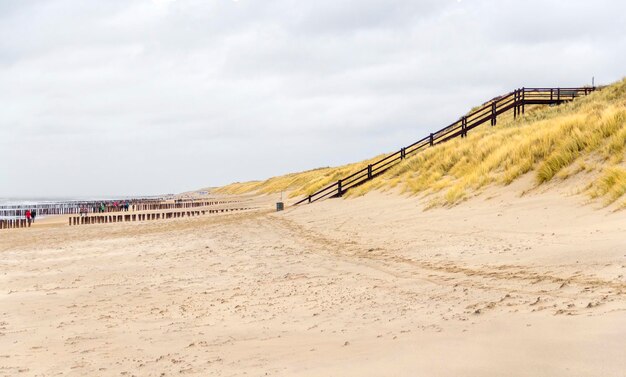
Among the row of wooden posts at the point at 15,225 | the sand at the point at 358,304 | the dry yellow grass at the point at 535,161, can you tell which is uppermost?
the dry yellow grass at the point at 535,161

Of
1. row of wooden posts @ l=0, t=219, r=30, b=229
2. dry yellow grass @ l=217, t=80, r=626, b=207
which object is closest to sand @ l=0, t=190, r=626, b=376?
dry yellow grass @ l=217, t=80, r=626, b=207

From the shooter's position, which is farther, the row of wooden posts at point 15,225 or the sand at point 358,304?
the row of wooden posts at point 15,225

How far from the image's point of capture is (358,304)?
7758mm

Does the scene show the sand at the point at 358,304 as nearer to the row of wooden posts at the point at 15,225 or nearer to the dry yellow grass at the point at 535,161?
the dry yellow grass at the point at 535,161

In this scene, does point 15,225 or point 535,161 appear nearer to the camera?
point 535,161

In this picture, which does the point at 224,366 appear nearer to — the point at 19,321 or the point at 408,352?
the point at 408,352

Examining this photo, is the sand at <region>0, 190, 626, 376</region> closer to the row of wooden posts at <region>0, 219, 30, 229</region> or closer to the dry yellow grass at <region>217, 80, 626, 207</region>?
the dry yellow grass at <region>217, 80, 626, 207</region>

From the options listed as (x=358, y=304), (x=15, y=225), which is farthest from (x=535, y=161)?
(x=15, y=225)

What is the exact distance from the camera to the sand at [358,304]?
16.1 ft

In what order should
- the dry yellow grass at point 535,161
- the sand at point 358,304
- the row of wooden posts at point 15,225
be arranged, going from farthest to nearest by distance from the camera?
the row of wooden posts at point 15,225 < the dry yellow grass at point 535,161 < the sand at point 358,304

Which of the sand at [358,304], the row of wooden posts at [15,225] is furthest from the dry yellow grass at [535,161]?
the row of wooden posts at [15,225]

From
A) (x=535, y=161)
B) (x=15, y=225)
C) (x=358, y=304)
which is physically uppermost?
(x=535, y=161)

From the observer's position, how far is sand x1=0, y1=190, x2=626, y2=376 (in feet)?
16.1

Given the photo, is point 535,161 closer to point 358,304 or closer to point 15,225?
point 358,304
